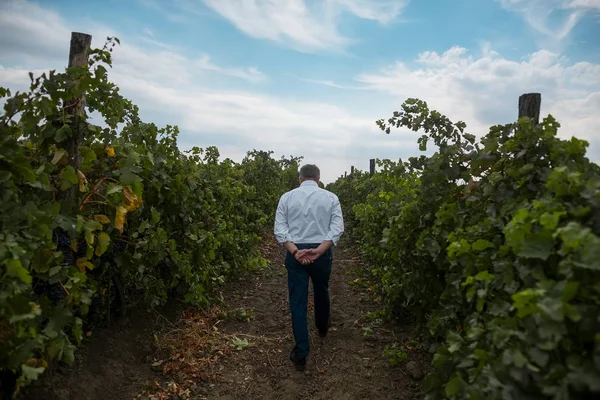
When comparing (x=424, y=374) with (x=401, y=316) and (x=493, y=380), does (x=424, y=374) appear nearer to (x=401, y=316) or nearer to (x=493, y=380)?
(x=401, y=316)

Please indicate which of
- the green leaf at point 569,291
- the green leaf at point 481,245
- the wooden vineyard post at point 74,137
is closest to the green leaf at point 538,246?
the green leaf at point 569,291

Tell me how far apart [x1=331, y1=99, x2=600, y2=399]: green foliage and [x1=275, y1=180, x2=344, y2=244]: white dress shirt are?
59 cm

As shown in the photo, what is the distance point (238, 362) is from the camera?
4688mm

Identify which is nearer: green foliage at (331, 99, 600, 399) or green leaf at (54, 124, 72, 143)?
green foliage at (331, 99, 600, 399)

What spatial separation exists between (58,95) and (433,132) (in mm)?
3386

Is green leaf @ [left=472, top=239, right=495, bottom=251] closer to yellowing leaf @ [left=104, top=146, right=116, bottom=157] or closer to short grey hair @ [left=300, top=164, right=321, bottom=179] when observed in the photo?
short grey hair @ [left=300, top=164, right=321, bottom=179]

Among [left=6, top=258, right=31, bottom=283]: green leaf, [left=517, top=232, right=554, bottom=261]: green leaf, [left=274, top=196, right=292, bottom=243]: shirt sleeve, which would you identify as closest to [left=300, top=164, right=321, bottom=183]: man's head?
[left=274, top=196, right=292, bottom=243]: shirt sleeve

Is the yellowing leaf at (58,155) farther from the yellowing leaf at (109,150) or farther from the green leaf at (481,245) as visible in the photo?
the green leaf at (481,245)

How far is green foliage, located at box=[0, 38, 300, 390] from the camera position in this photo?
2.46 meters

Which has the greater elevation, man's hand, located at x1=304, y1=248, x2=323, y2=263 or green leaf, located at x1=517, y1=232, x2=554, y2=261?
green leaf, located at x1=517, y1=232, x2=554, y2=261

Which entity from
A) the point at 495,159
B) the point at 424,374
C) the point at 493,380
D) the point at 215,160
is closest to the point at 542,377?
the point at 493,380

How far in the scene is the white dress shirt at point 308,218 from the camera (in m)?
4.69

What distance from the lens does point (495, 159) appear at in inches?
133

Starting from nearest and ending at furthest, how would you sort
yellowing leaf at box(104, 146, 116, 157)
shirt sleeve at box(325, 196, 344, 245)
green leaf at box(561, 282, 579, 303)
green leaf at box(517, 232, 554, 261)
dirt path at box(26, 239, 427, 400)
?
green leaf at box(561, 282, 579, 303) → green leaf at box(517, 232, 554, 261) → yellowing leaf at box(104, 146, 116, 157) → dirt path at box(26, 239, 427, 400) → shirt sleeve at box(325, 196, 344, 245)
